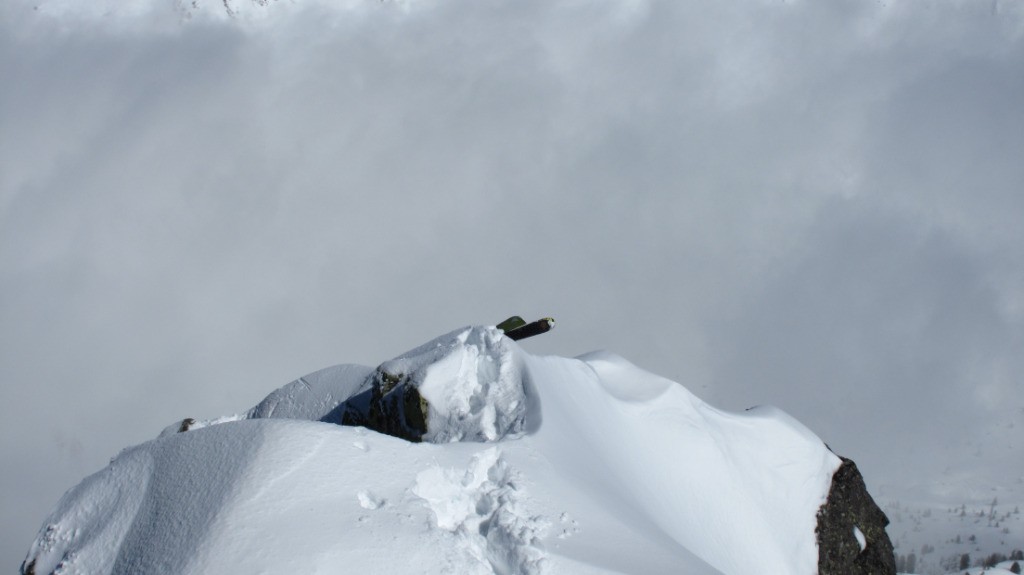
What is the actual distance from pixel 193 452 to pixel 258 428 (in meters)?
0.54

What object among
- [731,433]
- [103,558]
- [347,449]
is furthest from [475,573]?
[731,433]

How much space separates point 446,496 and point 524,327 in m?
6.12

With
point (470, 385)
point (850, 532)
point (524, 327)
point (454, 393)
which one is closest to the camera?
point (454, 393)

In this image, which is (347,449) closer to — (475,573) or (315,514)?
(315,514)

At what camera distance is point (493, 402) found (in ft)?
31.5

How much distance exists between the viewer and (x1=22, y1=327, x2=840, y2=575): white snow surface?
5.84 meters

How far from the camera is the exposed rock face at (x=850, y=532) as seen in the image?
11.5 m

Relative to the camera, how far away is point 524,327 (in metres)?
12.8

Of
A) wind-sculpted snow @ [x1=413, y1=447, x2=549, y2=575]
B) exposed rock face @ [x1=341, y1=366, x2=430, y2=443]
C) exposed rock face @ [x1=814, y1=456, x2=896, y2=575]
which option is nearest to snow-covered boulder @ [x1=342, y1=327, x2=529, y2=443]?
exposed rock face @ [x1=341, y1=366, x2=430, y2=443]

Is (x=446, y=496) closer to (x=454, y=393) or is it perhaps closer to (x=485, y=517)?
(x=485, y=517)

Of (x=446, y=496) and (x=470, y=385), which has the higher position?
(x=470, y=385)

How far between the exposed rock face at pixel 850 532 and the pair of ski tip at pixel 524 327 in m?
4.87

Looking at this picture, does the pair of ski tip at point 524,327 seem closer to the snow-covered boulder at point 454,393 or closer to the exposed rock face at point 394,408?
the snow-covered boulder at point 454,393

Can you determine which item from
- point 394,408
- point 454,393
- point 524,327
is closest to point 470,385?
point 454,393
